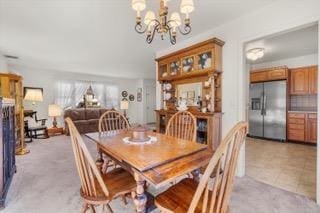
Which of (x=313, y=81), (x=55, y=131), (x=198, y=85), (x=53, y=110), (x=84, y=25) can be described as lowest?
(x=55, y=131)

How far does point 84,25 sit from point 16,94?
7.72 ft

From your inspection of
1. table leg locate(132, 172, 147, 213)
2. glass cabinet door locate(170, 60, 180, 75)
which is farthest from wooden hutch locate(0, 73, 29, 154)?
table leg locate(132, 172, 147, 213)

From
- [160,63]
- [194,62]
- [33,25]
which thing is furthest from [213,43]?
[33,25]

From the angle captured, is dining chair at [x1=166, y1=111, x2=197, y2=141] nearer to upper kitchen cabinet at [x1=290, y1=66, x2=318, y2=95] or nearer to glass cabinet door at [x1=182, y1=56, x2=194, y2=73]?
glass cabinet door at [x1=182, y1=56, x2=194, y2=73]

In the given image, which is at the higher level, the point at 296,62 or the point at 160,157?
the point at 296,62

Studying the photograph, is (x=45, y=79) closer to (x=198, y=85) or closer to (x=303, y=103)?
(x=198, y=85)

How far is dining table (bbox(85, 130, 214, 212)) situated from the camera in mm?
1078

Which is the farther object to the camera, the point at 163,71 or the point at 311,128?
the point at 311,128

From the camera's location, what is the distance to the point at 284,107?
4773 millimetres

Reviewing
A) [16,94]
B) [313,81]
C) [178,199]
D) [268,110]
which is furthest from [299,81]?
[16,94]

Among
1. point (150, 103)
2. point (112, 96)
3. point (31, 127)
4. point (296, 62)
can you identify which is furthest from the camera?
point (150, 103)

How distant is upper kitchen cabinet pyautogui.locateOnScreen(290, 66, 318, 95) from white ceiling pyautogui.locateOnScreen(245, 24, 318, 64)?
1.42 feet

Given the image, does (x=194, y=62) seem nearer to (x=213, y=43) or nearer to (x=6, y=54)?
(x=213, y=43)

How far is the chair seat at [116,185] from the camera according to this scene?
1281 millimetres
